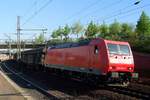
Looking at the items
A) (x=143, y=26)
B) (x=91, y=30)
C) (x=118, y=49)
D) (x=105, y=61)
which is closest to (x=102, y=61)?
(x=105, y=61)

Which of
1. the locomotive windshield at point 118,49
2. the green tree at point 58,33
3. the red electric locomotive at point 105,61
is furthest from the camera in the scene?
the green tree at point 58,33

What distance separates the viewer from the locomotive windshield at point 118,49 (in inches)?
945

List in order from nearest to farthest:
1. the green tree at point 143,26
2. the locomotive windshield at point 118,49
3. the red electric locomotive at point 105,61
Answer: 1. the red electric locomotive at point 105,61
2. the locomotive windshield at point 118,49
3. the green tree at point 143,26

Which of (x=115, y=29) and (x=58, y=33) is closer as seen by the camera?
(x=115, y=29)

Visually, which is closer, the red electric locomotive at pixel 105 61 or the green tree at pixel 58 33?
the red electric locomotive at pixel 105 61

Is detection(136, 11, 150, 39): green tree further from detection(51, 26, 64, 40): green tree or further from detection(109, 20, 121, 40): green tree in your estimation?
detection(51, 26, 64, 40): green tree

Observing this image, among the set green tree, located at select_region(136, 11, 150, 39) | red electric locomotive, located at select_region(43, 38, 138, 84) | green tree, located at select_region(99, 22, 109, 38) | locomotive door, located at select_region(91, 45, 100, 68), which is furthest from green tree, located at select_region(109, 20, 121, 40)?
locomotive door, located at select_region(91, 45, 100, 68)

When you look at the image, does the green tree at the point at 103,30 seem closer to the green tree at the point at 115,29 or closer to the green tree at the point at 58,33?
the green tree at the point at 115,29

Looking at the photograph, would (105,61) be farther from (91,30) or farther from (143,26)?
(91,30)

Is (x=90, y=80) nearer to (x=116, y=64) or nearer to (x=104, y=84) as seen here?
(x=104, y=84)

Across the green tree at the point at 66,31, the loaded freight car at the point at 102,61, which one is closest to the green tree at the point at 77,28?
the green tree at the point at 66,31

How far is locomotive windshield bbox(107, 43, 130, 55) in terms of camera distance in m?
24.0

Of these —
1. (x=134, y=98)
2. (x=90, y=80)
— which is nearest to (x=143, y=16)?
(x=90, y=80)

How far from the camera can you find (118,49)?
80.0ft
